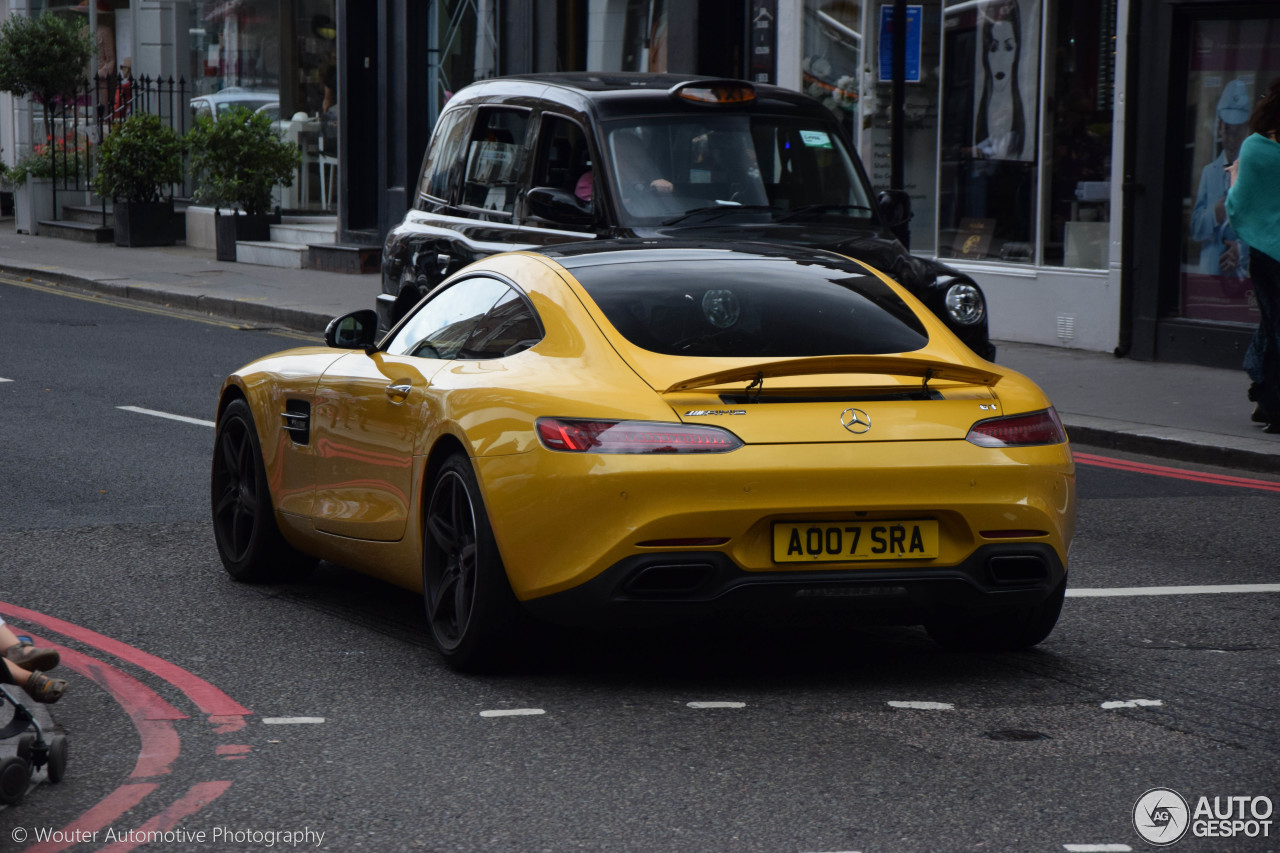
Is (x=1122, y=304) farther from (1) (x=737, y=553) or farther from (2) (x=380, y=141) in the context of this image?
(2) (x=380, y=141)

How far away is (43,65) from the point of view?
99.7 ft

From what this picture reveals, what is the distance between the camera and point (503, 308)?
246 inches

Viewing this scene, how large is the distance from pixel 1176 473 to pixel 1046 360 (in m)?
4.81

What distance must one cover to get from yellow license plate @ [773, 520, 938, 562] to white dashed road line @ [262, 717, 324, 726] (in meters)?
1.37

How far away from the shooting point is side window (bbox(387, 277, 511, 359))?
6.38m

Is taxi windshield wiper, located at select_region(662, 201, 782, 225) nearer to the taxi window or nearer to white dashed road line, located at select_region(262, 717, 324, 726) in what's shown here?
the taxi window

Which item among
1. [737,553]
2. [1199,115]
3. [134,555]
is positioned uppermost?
[1199,115]

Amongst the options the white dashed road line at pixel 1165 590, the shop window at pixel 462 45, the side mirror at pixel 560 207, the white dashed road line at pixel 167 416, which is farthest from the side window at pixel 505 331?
the shop window at pixel 462 45

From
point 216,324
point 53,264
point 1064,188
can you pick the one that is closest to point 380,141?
point 53,264

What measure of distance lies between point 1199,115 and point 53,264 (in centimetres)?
1581

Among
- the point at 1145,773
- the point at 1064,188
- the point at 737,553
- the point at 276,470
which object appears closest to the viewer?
the point at 1145,773

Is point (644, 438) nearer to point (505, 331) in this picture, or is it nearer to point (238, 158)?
point (505, 331)

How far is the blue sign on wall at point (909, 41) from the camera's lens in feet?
59.7

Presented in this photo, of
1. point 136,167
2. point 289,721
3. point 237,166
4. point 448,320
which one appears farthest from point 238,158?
point 289,721
